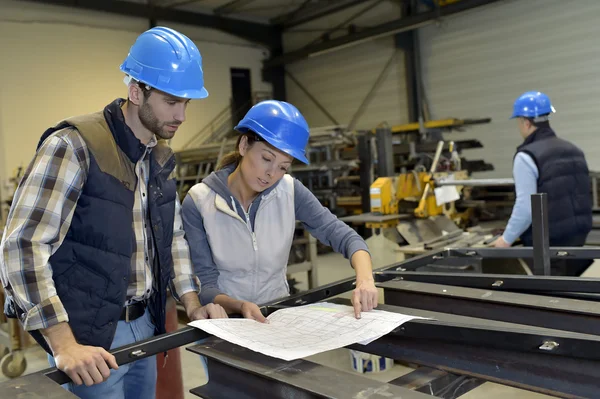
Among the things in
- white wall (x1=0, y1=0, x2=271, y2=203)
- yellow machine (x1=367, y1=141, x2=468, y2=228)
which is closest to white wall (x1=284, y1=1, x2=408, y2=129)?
white wall (x1=0, y1=0, x2=271, y2=203)

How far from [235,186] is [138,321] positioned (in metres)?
0.48

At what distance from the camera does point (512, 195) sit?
6398 millimetres

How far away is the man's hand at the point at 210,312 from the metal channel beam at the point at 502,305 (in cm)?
46

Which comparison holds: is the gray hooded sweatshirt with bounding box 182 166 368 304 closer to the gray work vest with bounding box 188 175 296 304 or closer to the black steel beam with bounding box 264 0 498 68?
the gray work vest with bounding box 188 175 296 304

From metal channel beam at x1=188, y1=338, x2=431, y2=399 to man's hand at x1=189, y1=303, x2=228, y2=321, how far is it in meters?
0.18

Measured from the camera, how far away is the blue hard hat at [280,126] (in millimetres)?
1481

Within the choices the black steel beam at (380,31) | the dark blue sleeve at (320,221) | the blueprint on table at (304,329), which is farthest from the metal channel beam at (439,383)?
the black steel beam at (380,31)

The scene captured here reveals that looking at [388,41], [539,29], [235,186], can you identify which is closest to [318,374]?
[235,186]

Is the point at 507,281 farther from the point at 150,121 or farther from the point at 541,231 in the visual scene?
the point at 150,121

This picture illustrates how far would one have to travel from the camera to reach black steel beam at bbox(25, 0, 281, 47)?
343 inches

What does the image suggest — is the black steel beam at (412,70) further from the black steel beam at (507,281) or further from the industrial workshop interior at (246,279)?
the black steel beam at (507,281)

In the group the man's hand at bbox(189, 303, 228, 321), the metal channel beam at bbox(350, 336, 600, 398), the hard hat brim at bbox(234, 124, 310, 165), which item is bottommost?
the metal channel beam at bbox(350, 336, 600, 398)

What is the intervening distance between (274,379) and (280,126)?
77cm

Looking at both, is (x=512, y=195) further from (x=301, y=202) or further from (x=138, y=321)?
(x=138, y=321)
